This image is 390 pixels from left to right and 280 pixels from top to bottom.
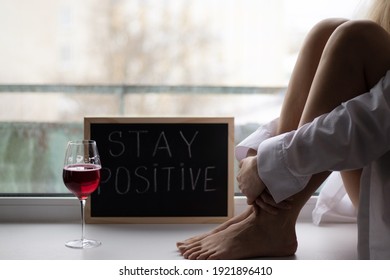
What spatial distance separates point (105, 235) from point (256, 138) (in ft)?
1.65

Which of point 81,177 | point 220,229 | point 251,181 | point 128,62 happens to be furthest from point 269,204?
point 128,62

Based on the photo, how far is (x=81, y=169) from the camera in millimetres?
1548

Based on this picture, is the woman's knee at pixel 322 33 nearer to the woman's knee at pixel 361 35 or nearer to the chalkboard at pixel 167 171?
the woman's knee at pixel 361 35

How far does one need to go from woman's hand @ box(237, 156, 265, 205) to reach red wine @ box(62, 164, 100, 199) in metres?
0.36

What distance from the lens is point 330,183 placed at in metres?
1.89

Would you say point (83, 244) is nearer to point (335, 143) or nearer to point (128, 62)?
point (128, 62)

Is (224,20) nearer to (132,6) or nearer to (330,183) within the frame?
(132,6)

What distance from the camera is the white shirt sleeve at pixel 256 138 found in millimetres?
1711

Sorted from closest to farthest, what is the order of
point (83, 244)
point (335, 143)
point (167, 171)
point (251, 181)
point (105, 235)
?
point (335, 143) → point (251, 181) → point (83, 244) → point (105, 235) → point (167, 171)

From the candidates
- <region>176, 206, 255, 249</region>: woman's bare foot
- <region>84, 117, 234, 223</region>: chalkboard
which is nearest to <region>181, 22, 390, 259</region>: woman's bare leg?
<region>176, 206, 255, 249</region>: woman's bare foot

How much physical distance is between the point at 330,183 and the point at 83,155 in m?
0.76

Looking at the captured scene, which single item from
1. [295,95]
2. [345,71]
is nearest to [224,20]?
[295,95]

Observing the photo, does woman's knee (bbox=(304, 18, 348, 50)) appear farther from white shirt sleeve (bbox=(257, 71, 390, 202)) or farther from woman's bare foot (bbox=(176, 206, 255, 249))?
woman's bare foot (bbox=(176, 206, 255, 249))

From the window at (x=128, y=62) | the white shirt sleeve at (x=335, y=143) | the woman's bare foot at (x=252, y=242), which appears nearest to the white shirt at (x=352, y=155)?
the white shirt sleeve at (x=335, y=143)
